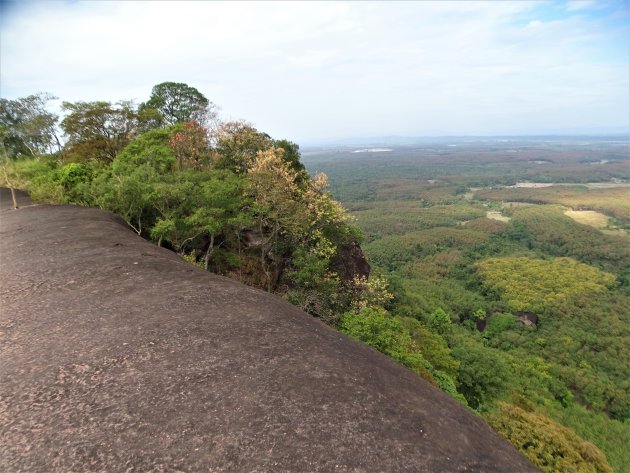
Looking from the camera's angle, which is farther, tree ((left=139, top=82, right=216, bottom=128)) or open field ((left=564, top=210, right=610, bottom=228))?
open field ((left=564, top=210, right=610, bottom=228))

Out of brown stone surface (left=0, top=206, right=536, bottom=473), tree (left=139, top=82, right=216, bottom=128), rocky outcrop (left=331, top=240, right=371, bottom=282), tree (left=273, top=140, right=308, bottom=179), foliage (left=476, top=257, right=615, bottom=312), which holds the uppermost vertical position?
tree (left=139, top=82, right=216, bottom=128)

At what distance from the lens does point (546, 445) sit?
16422mm

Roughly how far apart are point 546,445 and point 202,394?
18276 millimetres

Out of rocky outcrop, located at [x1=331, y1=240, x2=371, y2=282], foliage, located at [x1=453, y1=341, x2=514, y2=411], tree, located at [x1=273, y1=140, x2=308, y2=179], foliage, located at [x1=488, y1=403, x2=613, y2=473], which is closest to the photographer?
foliage, located at [x1=488, y1=403, x2=613, y2=473]

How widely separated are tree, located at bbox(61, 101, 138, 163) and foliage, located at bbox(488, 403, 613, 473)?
3501cm

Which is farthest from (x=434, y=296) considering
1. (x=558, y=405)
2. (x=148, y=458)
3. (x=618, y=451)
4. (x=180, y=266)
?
(x=148, y=458)

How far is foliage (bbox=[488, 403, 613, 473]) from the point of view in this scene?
15789 mm

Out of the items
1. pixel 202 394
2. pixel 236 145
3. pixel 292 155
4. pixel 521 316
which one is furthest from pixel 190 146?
pixel 521 316

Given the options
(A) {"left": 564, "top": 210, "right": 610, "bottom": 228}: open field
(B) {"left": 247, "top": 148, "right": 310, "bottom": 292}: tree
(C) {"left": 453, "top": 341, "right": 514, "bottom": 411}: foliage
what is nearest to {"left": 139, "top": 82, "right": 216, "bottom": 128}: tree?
(B) {"left": 247, "top": 148, "right": 310, "bottom": 292}: tree

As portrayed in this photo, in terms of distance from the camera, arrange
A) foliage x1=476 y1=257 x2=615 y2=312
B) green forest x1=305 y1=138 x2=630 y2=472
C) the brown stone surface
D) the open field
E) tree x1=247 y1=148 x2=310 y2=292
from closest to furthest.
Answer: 1. the brown stone surface
2. green forest x1=305 y1=138 x2=630 y2=472
3. tree x1=247 y1=148 x2=310 y2=292
4. foliage x1=476 y1=257 x2=615 y2=312
5. the open field

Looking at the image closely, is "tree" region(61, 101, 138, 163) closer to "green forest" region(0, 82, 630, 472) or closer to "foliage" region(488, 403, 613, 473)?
"green forest" region(0, 82, 630, 472)

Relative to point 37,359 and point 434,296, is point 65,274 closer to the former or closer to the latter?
point 37,359

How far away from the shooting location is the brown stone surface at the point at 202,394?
4.14m

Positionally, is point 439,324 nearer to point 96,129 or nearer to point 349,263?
point 349,263
